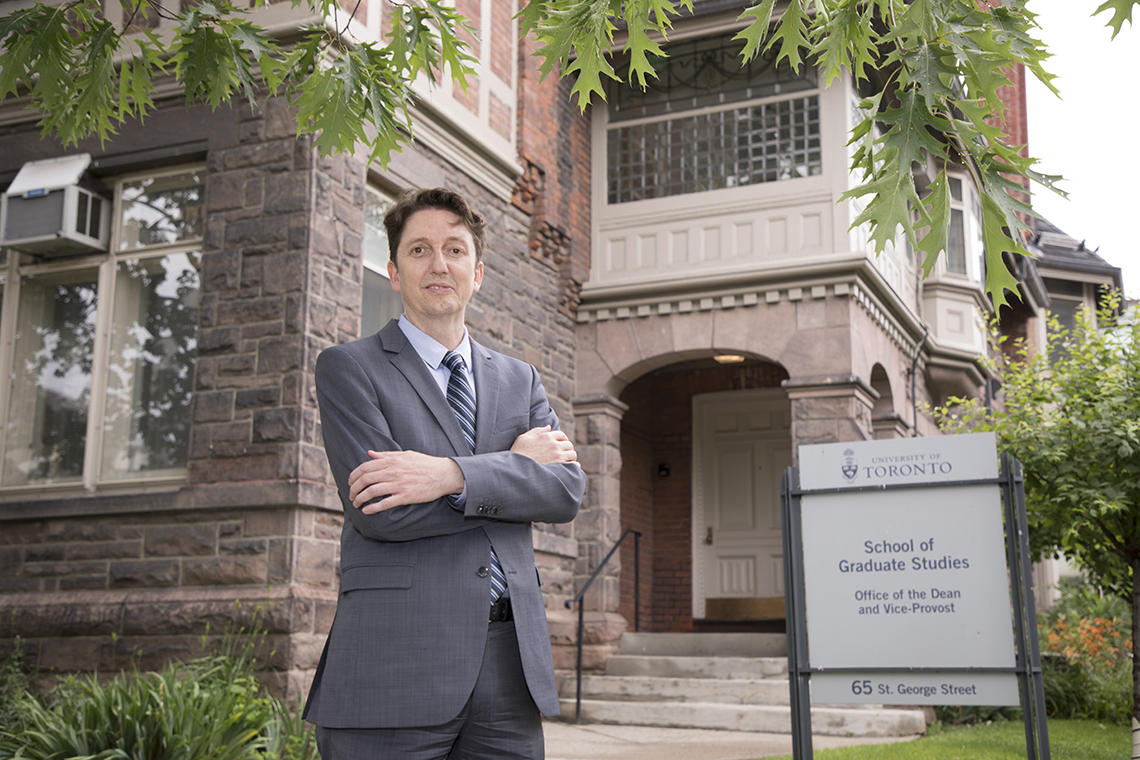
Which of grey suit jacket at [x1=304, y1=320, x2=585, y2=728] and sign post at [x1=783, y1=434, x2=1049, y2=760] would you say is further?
sign post at [x1=783, y1=434, x2=1049, y2=760]

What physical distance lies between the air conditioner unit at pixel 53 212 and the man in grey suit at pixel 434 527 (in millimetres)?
5843

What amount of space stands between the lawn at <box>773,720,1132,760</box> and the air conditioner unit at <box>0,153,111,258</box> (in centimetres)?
604

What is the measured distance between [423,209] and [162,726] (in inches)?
136

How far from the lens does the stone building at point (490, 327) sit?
691cm

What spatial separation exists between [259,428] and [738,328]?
5.42 metres

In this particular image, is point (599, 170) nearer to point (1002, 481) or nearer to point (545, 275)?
point (545, 275)

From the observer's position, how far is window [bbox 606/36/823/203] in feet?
36.0

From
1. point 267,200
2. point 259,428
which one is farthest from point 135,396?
point 267,200

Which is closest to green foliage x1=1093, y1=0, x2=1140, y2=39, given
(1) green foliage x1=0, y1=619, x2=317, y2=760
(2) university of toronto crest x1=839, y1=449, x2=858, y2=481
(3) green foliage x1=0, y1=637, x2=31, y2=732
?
(2) university of toronto crest x1=839, y1=449, x2=858, y2=481

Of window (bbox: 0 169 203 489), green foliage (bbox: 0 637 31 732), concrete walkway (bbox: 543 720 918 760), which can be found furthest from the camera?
window (bbox: 0 169 203 489)

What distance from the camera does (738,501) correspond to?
13.2m

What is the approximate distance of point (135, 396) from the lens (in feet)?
24.8

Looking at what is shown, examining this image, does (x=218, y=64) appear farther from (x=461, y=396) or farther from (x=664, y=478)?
(x=664, y=478)

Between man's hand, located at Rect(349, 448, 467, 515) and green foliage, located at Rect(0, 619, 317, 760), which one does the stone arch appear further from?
man's hand, located at Rect(349, 448, 467, 515)
